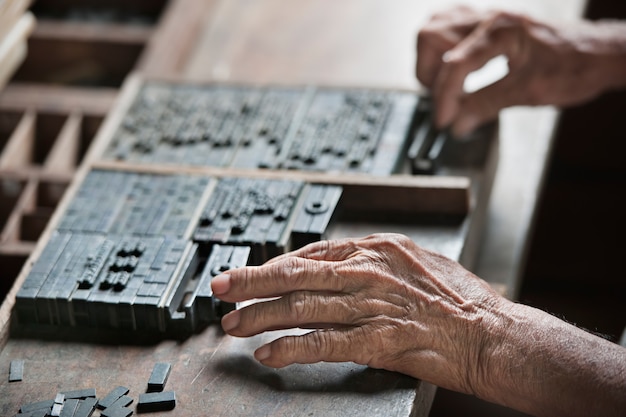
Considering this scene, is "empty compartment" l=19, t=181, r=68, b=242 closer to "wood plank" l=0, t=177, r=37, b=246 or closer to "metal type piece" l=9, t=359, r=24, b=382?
"wood plank" l=0, t=177, r=37, b=246

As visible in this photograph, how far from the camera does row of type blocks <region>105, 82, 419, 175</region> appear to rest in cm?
255

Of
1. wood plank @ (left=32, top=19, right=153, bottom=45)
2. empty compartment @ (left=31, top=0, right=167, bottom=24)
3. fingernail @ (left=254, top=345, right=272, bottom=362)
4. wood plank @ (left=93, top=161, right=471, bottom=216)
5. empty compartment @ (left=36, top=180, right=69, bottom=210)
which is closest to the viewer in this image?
fingernail @ (left=254, top=345, right=272, bottom=362)

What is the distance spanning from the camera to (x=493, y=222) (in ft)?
9.51

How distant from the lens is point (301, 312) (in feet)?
6.34

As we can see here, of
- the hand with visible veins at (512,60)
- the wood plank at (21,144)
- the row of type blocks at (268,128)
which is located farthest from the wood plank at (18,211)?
the hand with visible veins at (512,60)

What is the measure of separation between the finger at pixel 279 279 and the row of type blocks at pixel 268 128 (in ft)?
1.94

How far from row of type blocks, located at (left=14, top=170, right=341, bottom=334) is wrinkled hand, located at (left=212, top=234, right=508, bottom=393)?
0.50ft

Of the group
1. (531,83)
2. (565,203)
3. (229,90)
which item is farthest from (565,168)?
(229,90)

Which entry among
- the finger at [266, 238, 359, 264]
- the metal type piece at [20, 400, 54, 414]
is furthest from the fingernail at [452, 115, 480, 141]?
the metal type piece at [20, 400, 54, 414]

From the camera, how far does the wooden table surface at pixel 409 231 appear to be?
6.19ft

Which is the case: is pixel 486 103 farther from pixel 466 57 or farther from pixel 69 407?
pixel 69 407

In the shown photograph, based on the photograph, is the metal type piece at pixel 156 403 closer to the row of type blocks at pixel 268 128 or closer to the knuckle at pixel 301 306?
the knuckle at pixel 301 306

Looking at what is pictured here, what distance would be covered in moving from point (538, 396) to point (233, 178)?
971 mm

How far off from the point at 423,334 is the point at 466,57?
42.2 inches
